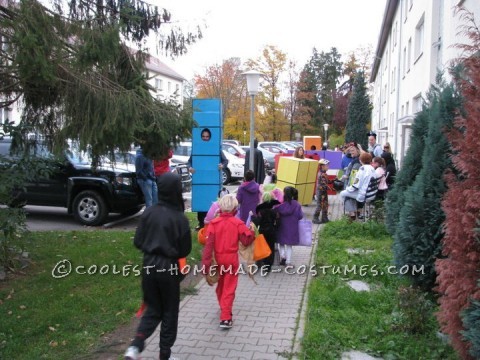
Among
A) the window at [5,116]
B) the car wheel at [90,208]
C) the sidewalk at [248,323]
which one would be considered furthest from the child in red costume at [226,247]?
the car wheel at [90,208]

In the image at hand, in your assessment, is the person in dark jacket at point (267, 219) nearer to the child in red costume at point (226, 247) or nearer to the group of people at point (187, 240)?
the group of people at point (187, 240)

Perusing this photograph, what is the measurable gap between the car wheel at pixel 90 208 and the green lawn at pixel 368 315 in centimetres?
542

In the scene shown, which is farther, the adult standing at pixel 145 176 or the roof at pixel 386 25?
the roof at pixel 386 25

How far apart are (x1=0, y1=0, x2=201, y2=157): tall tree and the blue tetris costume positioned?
2434 mm

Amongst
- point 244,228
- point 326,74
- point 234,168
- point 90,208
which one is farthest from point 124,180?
point 326,74

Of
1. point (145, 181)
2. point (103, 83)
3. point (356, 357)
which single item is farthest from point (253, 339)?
point (145, 181)

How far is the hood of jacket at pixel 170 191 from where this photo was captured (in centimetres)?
444

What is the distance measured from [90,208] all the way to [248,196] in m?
4.53

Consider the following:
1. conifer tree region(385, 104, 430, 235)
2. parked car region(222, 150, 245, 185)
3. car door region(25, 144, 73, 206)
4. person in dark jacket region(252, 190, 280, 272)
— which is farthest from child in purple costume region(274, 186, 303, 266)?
parked car region(222, 150, 245, 185)

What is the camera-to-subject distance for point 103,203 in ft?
36.8

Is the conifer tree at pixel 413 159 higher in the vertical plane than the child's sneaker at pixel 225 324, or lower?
higher

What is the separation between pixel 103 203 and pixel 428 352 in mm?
8223

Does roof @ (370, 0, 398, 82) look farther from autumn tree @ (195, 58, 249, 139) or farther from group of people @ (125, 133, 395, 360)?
group of people @ (125, 133, 395, 360)

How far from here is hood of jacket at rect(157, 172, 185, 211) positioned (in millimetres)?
4441
